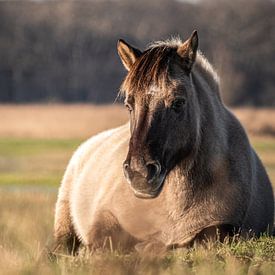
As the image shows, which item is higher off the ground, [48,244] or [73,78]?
[48,244]

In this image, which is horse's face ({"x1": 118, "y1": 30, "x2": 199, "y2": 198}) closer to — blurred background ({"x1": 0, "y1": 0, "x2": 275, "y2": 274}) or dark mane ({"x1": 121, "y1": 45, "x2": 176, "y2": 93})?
dark mane ({"x1": 121, "y1": 45, "x2": 176, "y2": 93})

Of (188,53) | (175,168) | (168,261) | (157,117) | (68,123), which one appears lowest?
(68,123)

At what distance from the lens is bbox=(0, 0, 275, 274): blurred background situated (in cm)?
1370

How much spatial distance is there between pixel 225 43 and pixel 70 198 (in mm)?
76820

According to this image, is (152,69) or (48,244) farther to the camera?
(48,244)

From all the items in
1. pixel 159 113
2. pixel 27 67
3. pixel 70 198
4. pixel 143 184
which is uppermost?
pixel 159 113

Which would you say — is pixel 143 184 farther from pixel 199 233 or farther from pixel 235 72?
pixel 235 72

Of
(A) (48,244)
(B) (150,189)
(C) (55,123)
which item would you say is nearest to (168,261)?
(B) (150,189)

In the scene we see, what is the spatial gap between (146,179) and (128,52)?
57.0 inches

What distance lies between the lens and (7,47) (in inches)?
3383

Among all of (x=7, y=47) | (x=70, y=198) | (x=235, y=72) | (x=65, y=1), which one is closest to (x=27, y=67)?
(x=7, y=47)

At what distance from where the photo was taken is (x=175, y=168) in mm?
7090

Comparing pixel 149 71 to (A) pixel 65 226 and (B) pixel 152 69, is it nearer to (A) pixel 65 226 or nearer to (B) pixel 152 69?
(B) pixel 152 69

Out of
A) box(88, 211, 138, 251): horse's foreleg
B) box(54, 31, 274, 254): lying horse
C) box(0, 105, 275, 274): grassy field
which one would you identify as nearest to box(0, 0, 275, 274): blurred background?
box(0, 105, 275, 274): grassy field
